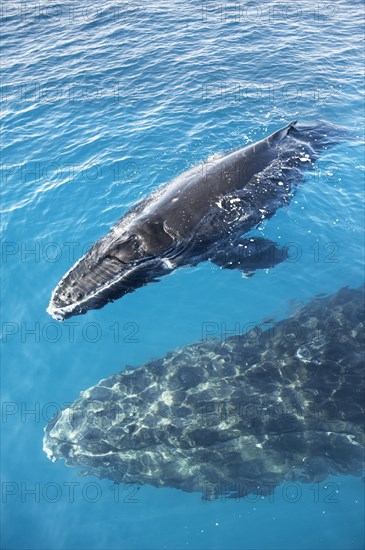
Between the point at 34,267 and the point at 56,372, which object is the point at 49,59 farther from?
the point at 56,372

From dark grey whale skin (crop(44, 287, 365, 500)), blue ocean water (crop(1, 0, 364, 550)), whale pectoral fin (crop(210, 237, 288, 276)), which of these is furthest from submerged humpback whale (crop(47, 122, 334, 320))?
dark grey whale skin (crop(44, 287, 365, 500))

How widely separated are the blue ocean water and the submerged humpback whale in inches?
32.2

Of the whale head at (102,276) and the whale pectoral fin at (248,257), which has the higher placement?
the whale head at (102,276)

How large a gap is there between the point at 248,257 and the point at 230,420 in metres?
5.10

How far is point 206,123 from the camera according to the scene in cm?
2112

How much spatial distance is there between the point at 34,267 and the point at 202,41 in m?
18.1

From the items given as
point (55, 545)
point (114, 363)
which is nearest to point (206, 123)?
point (114, 363)

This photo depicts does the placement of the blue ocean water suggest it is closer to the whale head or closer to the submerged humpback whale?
the submerged humpback whale

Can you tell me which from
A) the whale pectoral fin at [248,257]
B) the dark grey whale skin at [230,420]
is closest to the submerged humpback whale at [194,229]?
the whale pectoral fin at [248,257]

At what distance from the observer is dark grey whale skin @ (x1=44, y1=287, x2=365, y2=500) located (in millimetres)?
11984

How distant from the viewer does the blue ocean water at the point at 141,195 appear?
12.1 m

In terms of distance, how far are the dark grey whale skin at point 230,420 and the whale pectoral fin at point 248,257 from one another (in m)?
2.56

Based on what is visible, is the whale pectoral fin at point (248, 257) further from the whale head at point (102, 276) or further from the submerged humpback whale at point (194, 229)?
the whale head at point (102, 276)

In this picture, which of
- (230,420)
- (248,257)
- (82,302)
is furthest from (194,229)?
(230,420)
